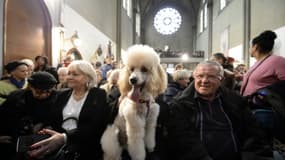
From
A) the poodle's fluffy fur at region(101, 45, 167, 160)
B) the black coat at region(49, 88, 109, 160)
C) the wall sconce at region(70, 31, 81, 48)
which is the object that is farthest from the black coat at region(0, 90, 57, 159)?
the wall sconce at region(70, 31, 81, 48)

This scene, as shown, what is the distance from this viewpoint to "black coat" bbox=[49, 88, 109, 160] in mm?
2340

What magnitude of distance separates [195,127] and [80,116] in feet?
2.88

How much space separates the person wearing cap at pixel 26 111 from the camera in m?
2.45

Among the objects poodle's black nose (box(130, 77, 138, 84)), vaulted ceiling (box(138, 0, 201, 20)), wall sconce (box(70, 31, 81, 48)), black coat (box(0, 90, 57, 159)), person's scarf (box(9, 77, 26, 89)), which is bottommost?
black coat (box(0, 90, 57, 159))

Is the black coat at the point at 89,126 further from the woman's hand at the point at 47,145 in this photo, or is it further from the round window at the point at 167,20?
the round window at the point at 167,20

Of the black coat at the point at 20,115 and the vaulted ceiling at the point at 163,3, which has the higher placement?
the vaulted ceiling at the point at 163,3

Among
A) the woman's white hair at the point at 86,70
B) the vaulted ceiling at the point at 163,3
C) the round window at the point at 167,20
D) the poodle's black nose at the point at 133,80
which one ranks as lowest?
the poodle's black nose at the point at 133,80

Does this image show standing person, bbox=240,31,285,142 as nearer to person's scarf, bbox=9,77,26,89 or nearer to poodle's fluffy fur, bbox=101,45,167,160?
poodle's fluffy fur, bbox=101,45,167,160

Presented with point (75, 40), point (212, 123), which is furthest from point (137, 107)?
point (75, 40)

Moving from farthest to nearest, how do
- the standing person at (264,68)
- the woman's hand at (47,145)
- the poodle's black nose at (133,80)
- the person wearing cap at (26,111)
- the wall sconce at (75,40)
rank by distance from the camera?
the wall sconce at (75,40) < the standing person at (264,68) < the person wearing cap at (26,111) < the woman's hand at (47,145) < the poodle's black nose at (133,80)

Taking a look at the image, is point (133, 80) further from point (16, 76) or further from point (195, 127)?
point (16, 76)

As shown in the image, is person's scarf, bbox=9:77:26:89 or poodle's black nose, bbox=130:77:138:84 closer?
poodle's black nose, bbox=130:77:138:84

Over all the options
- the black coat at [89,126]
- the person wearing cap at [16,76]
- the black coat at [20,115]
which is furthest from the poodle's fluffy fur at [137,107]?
the person wearing cap at [16,76]

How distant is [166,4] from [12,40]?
69.4 ft
